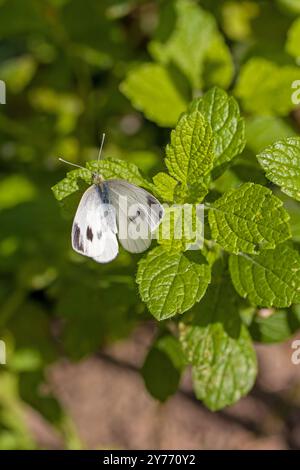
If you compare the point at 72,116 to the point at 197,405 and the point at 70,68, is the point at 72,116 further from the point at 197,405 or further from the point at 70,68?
the point at 197,405

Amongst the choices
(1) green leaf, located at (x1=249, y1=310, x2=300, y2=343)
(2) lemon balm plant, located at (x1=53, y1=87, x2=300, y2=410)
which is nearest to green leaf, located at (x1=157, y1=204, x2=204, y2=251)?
(2) lemon balm plant, located at (x1=53, y1=87, x2=300, y2=410)

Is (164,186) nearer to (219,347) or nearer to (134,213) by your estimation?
(134,213)

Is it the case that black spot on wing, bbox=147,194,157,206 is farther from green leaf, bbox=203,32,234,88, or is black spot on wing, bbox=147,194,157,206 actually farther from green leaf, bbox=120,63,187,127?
green leaf, bbox=203,32,234,88

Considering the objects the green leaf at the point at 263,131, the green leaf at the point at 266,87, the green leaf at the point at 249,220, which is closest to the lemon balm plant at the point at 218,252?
the green leaf at the point at 249,220

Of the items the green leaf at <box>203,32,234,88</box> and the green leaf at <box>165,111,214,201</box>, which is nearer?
the green leaf at <box>165,111,214,201</box>
